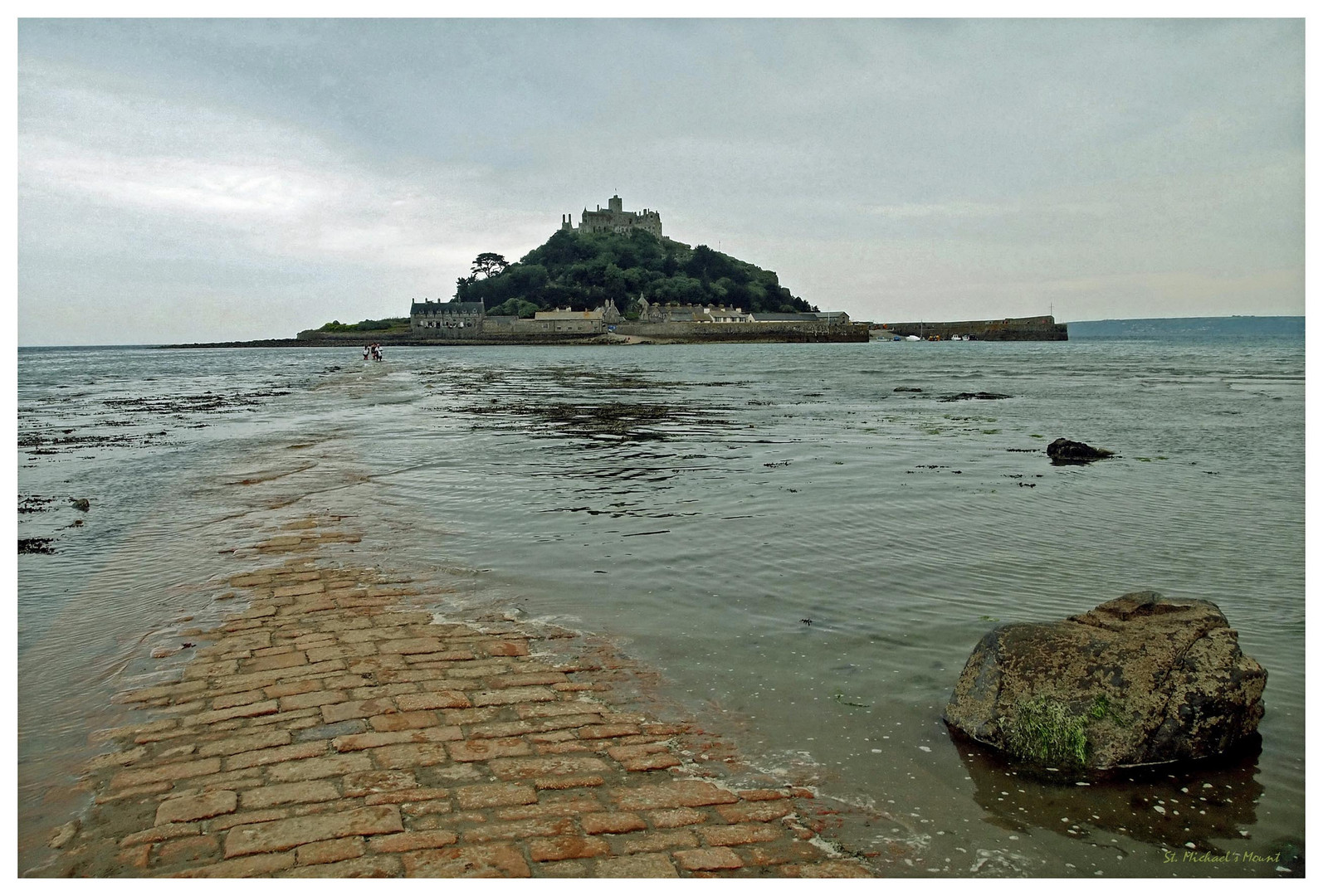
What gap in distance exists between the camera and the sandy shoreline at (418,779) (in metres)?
3.69

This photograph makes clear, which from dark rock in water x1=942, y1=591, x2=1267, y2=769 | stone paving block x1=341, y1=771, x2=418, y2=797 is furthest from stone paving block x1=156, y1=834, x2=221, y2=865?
dark rock in water x1=942, y1=591, x2=1267, y2=769

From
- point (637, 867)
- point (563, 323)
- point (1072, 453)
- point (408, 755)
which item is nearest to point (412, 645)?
point (408, 755)

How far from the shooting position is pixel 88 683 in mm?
5684

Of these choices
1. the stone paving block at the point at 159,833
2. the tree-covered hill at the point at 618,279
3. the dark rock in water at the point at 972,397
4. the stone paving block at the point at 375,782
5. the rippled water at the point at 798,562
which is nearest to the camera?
the stone paving block at the point at 159,833

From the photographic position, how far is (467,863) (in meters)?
3.65

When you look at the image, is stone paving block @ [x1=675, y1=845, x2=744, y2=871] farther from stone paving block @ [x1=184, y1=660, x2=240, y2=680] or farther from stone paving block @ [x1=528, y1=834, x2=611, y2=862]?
stone paving block @ [x1=184, y1=660, x2=240, y2=680]

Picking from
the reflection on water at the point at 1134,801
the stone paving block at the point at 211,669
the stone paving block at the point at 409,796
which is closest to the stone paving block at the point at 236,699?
the stone paving block at the point at 211,669

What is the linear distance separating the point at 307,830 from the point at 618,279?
168277 millimetres

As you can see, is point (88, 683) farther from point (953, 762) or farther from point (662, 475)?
point (662, 475)

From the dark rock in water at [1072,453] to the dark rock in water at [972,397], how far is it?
51.8ft

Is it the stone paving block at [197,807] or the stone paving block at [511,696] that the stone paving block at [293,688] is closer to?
the stone paving block at [511,696]

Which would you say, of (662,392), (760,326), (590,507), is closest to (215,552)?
(590,507)

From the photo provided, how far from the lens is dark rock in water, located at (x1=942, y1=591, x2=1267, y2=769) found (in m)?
4.65

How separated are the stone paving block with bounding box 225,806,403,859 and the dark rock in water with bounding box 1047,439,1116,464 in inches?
568
